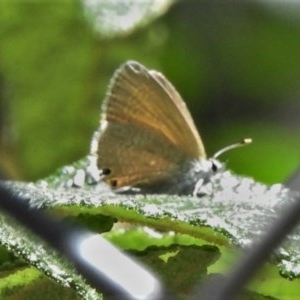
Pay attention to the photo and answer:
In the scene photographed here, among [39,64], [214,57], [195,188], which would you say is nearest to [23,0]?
[39,64]

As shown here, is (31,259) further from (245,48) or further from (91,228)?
(245,48)

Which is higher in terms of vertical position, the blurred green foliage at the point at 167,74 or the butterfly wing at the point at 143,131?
the blurred green foliage at the point at 167,74

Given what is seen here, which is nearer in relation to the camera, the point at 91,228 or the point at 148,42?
the point at 91,228

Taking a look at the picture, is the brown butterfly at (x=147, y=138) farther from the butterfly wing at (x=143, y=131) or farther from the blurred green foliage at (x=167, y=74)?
the blurred green foliage at (x=167, y=74)

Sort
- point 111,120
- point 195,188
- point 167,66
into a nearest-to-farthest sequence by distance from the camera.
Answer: point 195,188 → point 111,120 → point 167,66

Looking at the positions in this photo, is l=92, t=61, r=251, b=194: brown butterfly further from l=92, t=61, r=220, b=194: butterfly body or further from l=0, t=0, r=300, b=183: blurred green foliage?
l=0, t=0, r=300, b=183: blurred green foliage

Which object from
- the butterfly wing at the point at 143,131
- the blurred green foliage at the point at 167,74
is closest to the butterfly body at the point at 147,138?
the butterfly wing at the point at 143,131

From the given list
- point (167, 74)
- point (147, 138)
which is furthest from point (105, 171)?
point (167, 74)
